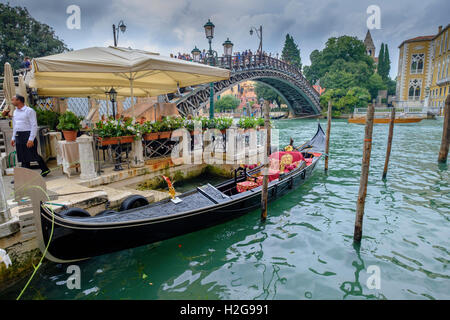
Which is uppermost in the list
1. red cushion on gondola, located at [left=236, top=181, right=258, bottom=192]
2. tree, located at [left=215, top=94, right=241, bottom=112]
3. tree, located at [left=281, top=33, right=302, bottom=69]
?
tree, located at [left=281, top=33, right=302, bottom=69]

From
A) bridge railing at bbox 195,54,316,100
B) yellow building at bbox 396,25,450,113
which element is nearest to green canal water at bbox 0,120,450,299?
bridge railing at bbox 195,54,316,100

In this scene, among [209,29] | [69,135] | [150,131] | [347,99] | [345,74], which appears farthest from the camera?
[345,74]

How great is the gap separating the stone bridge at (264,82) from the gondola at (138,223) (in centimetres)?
1203

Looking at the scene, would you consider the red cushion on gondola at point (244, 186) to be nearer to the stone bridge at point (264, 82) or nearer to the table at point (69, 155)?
the table at point (69, 155)

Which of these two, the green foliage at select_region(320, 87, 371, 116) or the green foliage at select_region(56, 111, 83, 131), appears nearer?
the green foliage at select_region(56, 111, 83, 131)

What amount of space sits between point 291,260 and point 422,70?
45540 millimetres

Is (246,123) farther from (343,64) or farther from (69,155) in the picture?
(343,64)

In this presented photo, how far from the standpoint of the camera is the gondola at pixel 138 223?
273 cm

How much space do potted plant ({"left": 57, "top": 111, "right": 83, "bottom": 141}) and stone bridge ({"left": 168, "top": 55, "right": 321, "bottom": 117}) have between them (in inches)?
444

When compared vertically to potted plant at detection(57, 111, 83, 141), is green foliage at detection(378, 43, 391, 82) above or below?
above

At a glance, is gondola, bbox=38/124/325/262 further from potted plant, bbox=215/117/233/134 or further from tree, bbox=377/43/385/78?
tree, bbox=377/43/385/78

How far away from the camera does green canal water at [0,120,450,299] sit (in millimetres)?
2859

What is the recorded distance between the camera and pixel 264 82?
2895cm

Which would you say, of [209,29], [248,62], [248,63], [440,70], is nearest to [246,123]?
[209,29]
